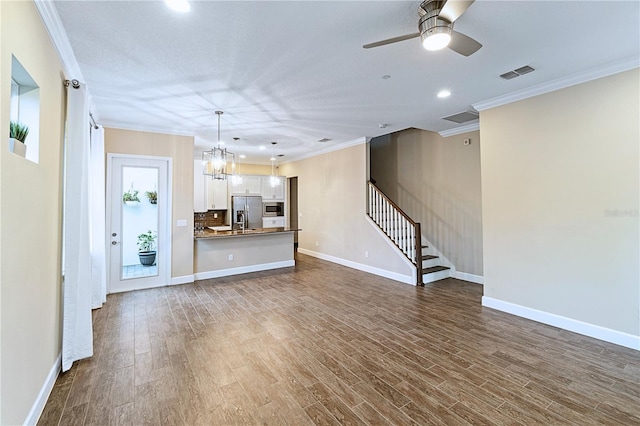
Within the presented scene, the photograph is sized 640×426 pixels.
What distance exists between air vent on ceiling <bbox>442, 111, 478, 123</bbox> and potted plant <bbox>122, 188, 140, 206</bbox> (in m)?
5.58

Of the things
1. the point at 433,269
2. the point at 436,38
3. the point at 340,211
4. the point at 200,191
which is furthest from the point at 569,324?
the point at 200,191

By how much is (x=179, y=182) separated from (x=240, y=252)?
6.20 ft

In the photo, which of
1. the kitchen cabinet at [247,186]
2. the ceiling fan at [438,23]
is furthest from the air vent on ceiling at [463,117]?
the kitchen cabinet at [247,186]

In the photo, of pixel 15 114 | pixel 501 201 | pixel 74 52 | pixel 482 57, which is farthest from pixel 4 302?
pixel 501 201

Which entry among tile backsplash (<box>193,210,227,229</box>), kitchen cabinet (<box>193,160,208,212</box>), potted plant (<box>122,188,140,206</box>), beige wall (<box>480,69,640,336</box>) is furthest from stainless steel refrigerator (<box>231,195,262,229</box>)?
beige wall (<box>480,69,640,336</box>)

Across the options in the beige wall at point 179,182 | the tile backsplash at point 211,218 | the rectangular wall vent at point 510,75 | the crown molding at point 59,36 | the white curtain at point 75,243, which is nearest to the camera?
the crown molding at point 59,36

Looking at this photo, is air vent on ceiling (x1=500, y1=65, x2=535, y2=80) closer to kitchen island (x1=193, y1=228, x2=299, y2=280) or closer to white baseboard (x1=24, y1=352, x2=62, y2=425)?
kitchen island (x1=193, y1=228, x2=299, y2=280)

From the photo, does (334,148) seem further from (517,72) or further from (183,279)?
(183,279)

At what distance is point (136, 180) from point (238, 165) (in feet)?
13.6

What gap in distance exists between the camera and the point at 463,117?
4.79 m

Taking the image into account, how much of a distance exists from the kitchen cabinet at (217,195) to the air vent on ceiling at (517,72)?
6934 millimetres

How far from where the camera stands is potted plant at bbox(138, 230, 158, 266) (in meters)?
5.04

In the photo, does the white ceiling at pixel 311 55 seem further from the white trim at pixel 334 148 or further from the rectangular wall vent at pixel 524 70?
the white trim at pixel 334 148

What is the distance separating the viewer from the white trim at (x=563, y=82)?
293cm
